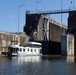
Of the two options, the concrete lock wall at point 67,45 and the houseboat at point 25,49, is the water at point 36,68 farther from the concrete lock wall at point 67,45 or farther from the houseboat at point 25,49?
the concrete lock wall at point 67,45

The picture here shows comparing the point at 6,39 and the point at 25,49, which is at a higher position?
the point at 6,39

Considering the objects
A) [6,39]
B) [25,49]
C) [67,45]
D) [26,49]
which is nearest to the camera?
[25,49]

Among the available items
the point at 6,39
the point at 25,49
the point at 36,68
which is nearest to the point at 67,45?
the point at 25,49

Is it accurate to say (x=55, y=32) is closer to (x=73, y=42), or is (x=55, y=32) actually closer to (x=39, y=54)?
(x=73, y=42)

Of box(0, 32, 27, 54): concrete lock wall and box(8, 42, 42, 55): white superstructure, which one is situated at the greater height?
box(0, 32, 27, 54): concrete lock wall

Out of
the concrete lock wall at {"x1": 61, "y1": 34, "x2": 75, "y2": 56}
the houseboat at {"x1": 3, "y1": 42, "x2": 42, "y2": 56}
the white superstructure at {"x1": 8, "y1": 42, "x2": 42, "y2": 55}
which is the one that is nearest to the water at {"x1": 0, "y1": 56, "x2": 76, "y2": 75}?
the houseboat at {"x1": 3, "y1": 42, "x2": 42, "y2": 56}

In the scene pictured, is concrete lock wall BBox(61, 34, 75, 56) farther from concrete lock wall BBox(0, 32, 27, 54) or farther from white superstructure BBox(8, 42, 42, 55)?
concrete lock wall BBox(0, 32, 27, 54)

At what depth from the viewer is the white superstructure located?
376ft

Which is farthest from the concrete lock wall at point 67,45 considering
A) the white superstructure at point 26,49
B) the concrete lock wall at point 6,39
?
the concrete lock wall at point 6,39

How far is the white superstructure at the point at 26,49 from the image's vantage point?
11475 centimetres

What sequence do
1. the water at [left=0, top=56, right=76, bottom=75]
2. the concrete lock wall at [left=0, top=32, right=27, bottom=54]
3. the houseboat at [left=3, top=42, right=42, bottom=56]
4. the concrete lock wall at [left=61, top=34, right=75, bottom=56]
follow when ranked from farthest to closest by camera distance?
the concrete lock wall at [left=61, top=34, right=75, bottom=56]
the concrete lock wall at [left=0, top=32, right=27, bottom=54]
the houseboat at [left=3, top=42, right=42, bottom=56]
the water at [left=0, top=56, right=76, bottom=75]

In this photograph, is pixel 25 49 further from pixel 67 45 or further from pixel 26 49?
pixel 67 45

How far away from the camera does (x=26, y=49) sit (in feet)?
396

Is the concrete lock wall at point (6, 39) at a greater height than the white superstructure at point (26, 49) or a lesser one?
greater
